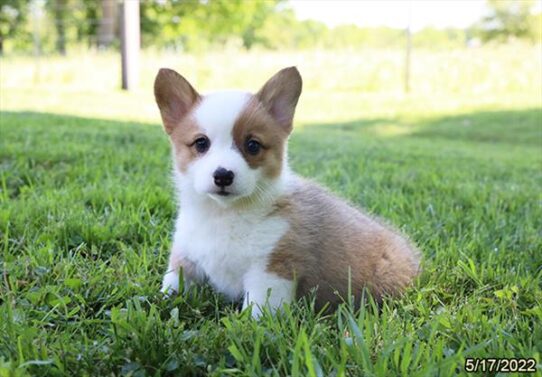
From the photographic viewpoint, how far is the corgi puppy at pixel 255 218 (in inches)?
93.2

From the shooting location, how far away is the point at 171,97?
2.67 meters

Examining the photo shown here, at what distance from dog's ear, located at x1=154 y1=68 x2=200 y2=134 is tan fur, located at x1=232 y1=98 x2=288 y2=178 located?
31 centimetres

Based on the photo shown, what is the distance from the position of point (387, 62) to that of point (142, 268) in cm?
1600

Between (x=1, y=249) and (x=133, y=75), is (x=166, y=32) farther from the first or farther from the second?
(x=1, y=249)

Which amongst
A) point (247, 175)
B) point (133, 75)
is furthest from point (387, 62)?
point (247, 175)

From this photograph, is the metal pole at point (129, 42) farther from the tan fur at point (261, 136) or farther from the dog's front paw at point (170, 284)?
the dog's front paw at point (170, 284)

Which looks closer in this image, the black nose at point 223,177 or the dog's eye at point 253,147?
the black nose at point 223,177

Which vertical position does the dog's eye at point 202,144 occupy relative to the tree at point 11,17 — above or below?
below

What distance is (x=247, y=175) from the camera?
2.35m

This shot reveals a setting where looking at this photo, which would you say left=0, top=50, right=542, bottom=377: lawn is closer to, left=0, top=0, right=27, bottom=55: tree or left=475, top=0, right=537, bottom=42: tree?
left=0, top=0, right=27, bottom=55: tree

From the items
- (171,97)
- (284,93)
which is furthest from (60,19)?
(284,93)

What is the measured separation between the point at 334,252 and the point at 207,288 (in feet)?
1.96

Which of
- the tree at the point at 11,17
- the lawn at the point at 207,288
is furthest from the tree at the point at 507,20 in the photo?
the lawn at the point at 207,288

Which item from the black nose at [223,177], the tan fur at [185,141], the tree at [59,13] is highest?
the tree at [59,13]
